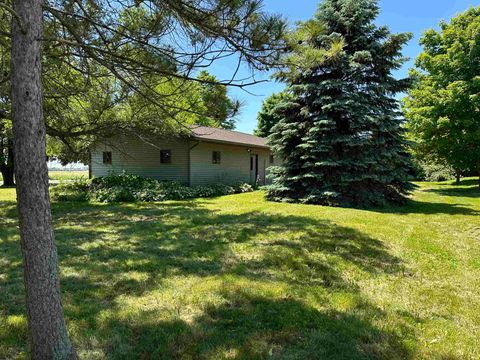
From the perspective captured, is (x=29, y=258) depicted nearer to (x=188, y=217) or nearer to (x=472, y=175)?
(x=188, y=217)

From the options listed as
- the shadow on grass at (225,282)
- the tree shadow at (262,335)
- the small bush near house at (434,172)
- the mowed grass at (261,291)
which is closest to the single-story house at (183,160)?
the shadow on grass at (225,282)

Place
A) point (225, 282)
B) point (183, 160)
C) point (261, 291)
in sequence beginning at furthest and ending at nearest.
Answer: point (183, 160)
point (225, 282)
point (261, 291)

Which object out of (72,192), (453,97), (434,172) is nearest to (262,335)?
(72,192)

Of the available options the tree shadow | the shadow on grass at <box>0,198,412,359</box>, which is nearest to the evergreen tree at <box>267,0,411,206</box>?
the shadow on grass at <box>0,198,412,359</box>

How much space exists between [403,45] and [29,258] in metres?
11.9

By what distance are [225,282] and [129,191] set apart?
32.8 feet

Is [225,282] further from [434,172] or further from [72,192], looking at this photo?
[434,172]

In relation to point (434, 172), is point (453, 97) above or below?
above

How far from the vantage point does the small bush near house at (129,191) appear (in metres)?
12.7

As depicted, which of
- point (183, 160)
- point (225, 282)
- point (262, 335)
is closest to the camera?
point (262, 335)

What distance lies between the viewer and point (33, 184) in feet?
6.55

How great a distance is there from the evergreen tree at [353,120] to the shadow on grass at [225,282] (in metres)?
3.64

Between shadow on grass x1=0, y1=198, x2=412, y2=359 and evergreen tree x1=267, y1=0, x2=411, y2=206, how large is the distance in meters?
3.64

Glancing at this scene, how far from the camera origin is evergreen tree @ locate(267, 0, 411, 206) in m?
10.7
